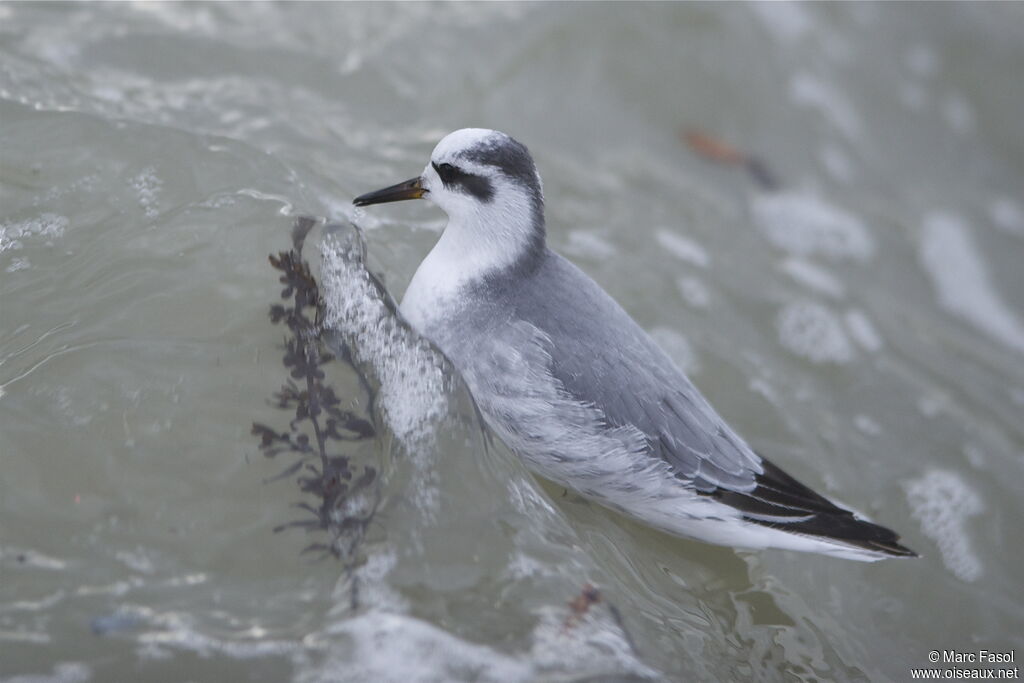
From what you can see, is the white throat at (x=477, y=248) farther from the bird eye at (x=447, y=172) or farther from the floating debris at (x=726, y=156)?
the floating debris at (x=726, y=156)

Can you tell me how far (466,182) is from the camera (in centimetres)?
400

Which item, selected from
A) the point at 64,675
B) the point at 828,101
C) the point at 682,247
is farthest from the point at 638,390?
the point at 828,101

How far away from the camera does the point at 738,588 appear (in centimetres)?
411

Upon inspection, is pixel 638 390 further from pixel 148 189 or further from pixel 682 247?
pixel 682 247

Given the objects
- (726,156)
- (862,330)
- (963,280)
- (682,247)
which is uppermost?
(726,156)

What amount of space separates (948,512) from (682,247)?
84.6 inches

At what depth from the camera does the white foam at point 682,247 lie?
19.4ft

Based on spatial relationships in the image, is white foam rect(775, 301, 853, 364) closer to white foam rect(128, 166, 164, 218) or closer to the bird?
the bird

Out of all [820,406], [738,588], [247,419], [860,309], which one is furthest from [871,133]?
[247,419]

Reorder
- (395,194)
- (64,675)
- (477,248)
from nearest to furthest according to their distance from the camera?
(64,675), (477,248), (395,194)

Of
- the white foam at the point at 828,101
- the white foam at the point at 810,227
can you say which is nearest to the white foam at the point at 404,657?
the white foam at the point at 810,227

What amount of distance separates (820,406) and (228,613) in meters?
3.36

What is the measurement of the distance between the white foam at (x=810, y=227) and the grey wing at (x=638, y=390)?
2.95m

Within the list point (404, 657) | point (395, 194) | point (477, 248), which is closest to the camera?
point (404, 657)
